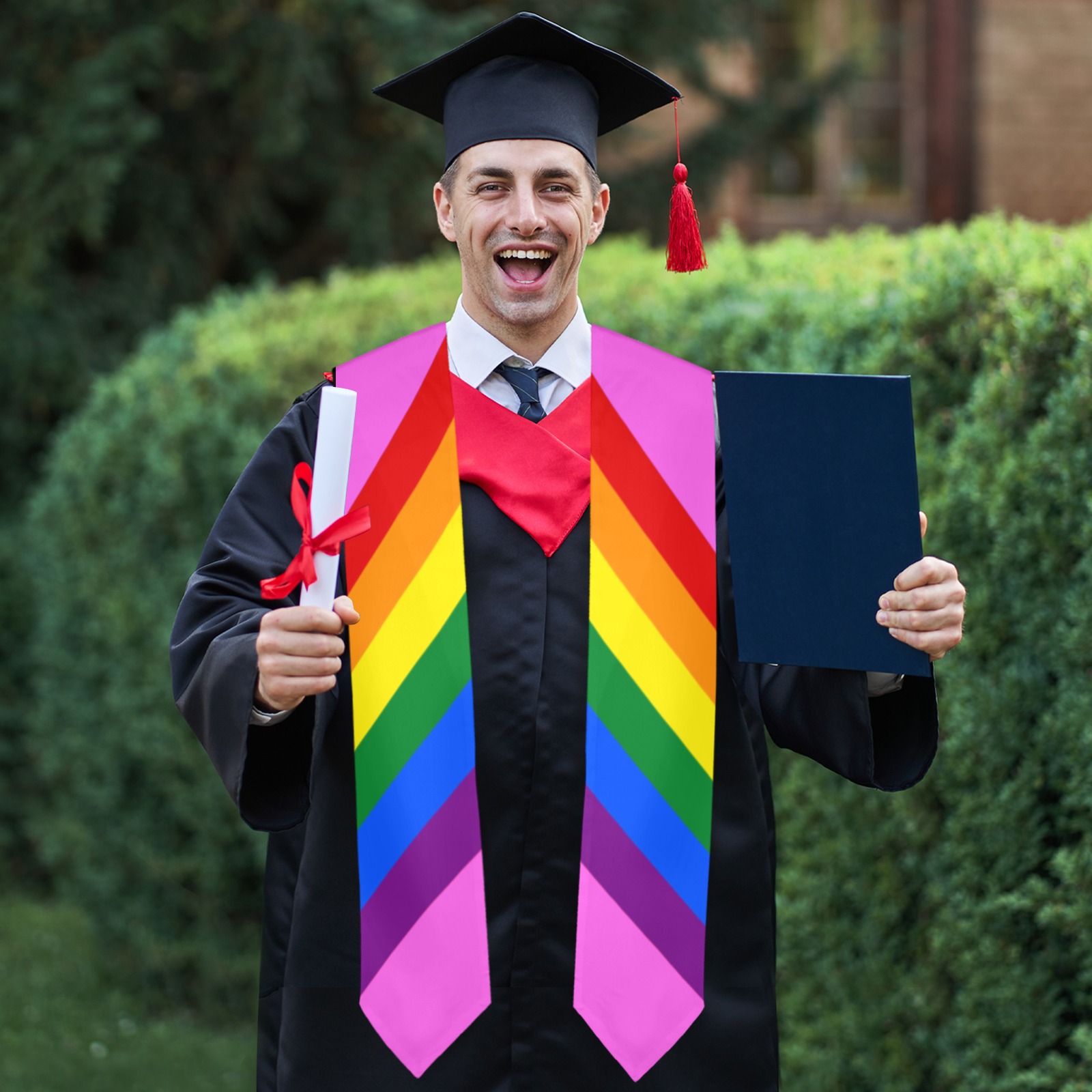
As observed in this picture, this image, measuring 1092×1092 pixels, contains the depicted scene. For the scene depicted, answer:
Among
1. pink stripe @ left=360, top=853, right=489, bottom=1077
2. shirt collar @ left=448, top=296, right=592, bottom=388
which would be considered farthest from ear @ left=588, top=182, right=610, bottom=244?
pink stripe @ left=360, top=853, right=489, bottom=1077

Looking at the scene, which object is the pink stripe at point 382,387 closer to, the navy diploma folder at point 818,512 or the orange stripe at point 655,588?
the orange stripe at point 655,588

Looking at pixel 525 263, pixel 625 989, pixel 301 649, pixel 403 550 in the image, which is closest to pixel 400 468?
pixel 403 550

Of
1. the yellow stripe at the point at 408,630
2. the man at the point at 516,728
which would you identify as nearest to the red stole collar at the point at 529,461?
the man at the point at 516,728

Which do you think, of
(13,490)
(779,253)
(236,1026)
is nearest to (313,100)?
(13,490)

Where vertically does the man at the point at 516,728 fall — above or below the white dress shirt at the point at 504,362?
below

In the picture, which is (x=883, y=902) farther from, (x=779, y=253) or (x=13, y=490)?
(x=13, y=490)

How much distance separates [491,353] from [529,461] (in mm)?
199

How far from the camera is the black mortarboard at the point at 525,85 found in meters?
2.36

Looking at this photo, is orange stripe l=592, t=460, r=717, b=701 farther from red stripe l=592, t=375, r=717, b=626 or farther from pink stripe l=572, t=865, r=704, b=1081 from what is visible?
pink stripe l=572, t=865, r=704, b=1081

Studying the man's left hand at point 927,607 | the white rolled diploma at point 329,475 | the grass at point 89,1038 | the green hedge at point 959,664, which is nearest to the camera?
the white rolled diploma at point 329,475

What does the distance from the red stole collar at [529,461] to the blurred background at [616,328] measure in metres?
1.11

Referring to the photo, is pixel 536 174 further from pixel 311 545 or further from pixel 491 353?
pixel 311 545

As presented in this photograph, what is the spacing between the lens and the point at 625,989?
2.20 metres

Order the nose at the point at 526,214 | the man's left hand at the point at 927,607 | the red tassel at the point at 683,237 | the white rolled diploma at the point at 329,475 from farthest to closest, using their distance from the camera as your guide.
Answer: the red tassel at the point at 683,237 → the nose at the point at 526,214 → the man's left hand at the point at 927,607 → the white rolled diploma at the point at 329,475
